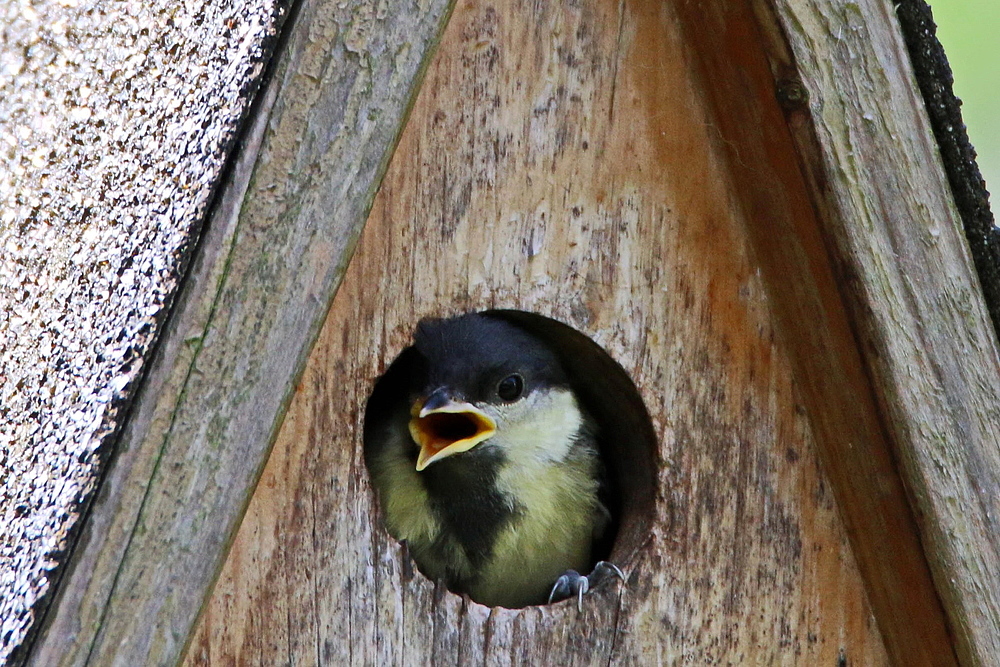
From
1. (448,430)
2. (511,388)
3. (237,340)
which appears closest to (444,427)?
(448,430)

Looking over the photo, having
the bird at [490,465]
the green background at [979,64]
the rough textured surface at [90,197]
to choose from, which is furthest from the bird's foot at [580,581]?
the green background at [979,64]

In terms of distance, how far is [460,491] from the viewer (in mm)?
1553

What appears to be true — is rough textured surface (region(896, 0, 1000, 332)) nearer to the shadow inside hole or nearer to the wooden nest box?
the wooden nest box

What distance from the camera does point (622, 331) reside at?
1.29 m

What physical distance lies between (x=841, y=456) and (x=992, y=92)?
2.18 metres

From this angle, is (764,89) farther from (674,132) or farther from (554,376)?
(554,376)

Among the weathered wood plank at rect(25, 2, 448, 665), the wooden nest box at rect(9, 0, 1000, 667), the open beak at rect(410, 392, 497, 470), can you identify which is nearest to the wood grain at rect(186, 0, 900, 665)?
the wooden nest box at rect(9, 0, 1000, 667)

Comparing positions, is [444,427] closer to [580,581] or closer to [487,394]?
[487,394]

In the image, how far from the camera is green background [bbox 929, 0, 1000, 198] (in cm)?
288

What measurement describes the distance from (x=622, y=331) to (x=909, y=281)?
32 centimetres

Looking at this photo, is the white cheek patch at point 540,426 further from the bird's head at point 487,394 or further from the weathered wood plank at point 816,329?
the weathered wood plank at point 816,329

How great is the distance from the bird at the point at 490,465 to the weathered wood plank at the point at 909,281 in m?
0.45

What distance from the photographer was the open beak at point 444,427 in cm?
144

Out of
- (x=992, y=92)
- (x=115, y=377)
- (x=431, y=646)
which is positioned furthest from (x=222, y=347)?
(x=992, y=92)
